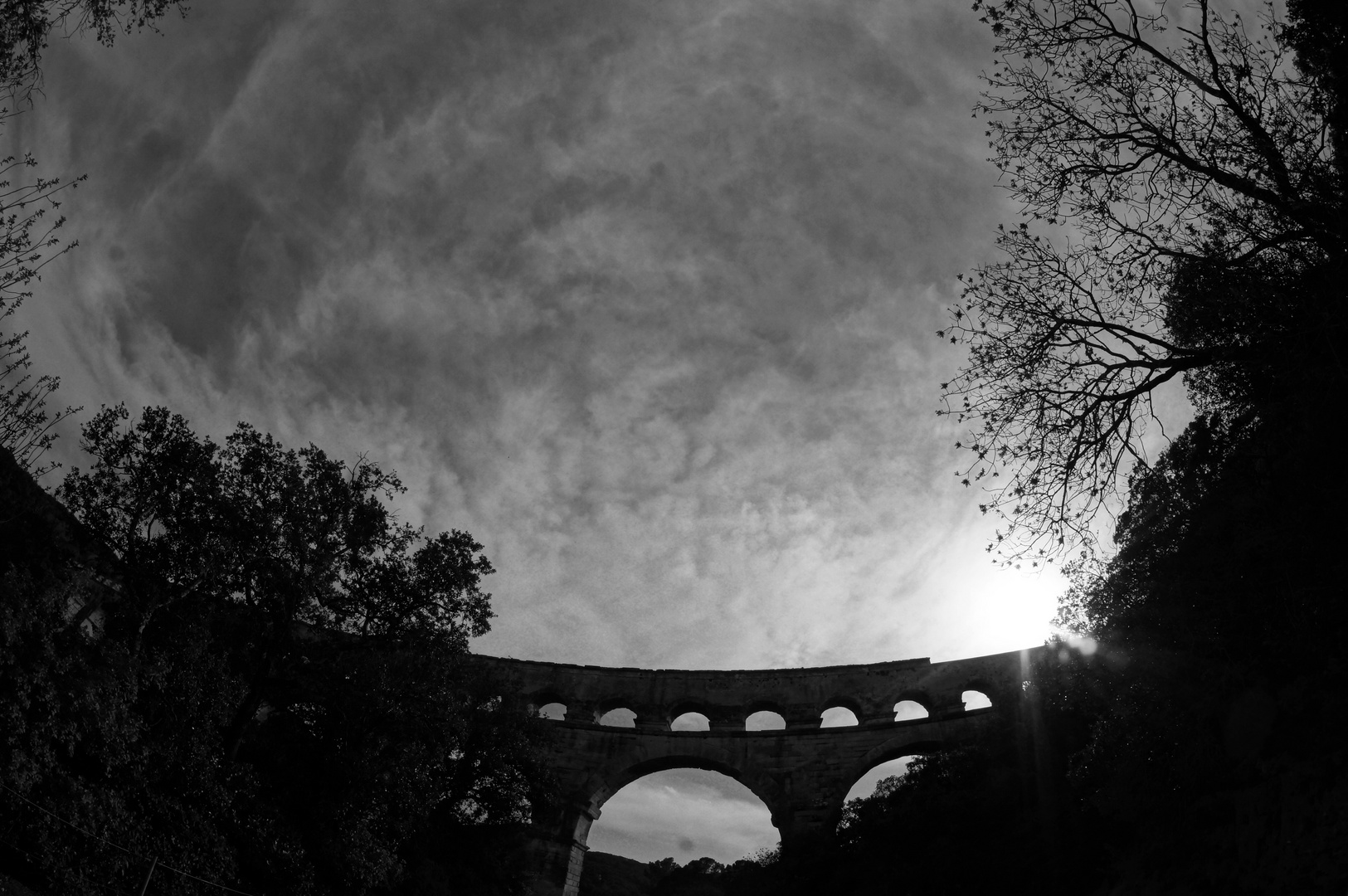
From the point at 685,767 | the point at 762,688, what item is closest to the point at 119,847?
the point at 685,767

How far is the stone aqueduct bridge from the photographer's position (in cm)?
2352

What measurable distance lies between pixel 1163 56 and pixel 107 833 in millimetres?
17546

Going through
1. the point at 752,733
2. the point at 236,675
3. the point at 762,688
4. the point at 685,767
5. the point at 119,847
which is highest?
the point at 762,688

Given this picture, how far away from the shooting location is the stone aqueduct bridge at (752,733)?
23516 millimetres

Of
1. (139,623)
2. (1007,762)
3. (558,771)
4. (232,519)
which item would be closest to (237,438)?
(232,519)

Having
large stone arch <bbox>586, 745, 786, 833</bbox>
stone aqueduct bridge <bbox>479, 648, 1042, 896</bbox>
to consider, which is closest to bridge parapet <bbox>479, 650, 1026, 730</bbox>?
stone aqueduct bridge <bbox>479, 648, 1042, 896</bbox>

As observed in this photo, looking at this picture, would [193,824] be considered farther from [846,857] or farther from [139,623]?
[846,857]

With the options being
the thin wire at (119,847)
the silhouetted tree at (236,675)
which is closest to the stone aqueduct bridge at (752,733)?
the silhouetted tree at (236,675)

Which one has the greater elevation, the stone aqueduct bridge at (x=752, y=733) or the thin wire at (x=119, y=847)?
the stone aqueduct bridge at (x=752, y=733)

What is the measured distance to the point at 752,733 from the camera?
82.9 feet

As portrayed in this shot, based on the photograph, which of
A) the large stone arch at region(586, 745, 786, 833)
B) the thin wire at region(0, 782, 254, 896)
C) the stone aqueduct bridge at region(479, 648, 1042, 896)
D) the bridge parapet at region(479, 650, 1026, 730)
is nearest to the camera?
the thin wire at region(0, 782, 254, 896)

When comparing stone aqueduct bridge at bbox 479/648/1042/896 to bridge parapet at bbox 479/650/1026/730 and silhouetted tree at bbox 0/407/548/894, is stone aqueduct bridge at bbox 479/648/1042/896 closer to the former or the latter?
bridge parapet at bbox 479/650/1026/730

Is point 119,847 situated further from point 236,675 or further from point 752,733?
point 752,733

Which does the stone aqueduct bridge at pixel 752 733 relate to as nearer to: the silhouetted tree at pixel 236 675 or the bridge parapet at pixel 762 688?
the bridge parapet at pixel 762 688
